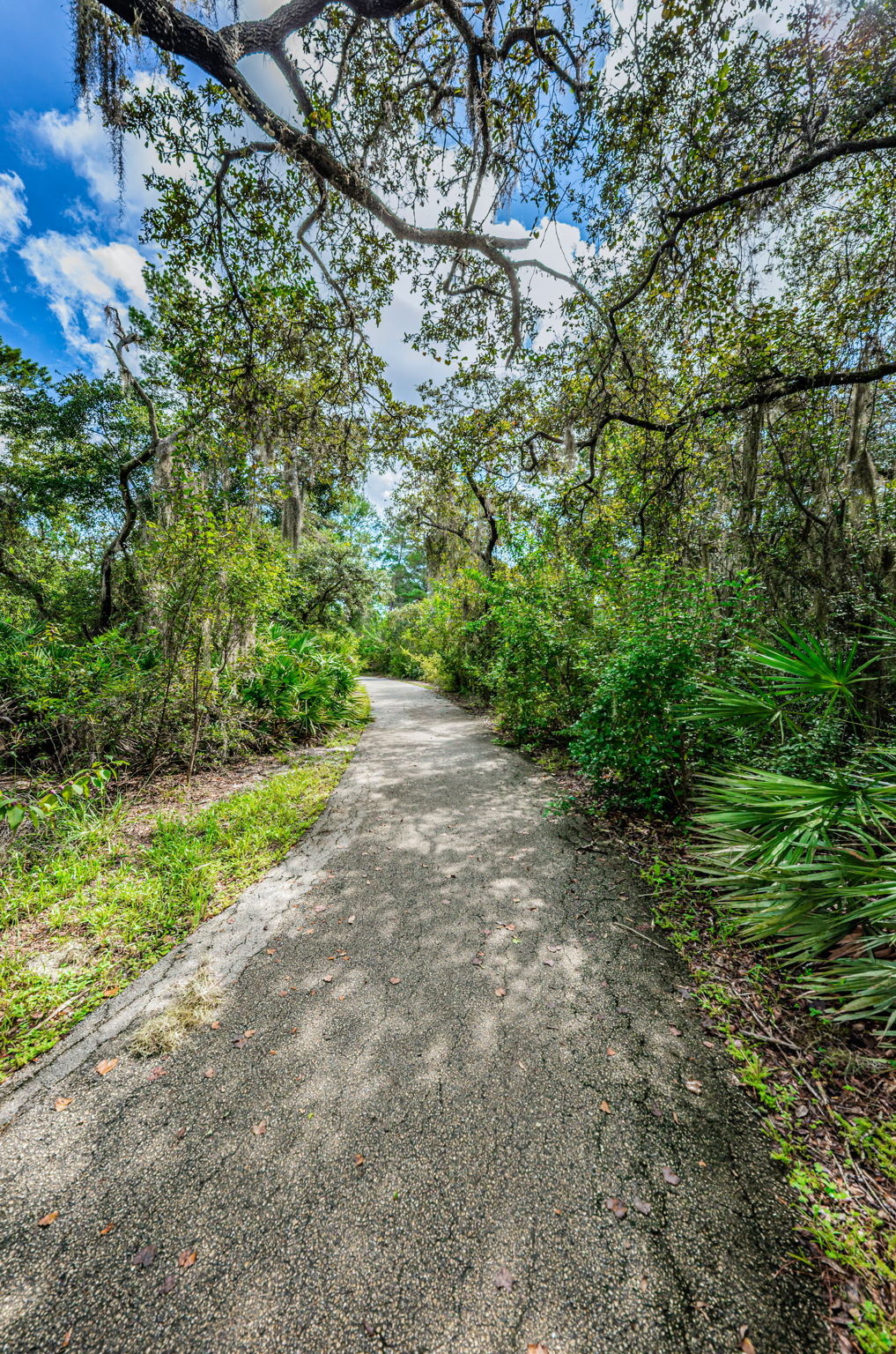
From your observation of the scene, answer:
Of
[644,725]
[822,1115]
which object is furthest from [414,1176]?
[644,725]

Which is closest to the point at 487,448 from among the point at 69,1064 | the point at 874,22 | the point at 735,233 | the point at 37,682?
the point at 735,233

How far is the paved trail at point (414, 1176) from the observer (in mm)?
1159

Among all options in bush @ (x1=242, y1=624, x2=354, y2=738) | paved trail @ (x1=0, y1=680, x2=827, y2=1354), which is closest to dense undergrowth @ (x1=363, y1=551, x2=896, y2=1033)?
paved trail @ (x1=0, y1=680, x2=827, y2=1354)

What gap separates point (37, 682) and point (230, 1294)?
16.1 ft

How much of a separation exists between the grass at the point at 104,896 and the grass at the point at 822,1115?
303cm

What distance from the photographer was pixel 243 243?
4.18 m

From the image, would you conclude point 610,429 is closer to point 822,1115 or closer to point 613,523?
point 613,523

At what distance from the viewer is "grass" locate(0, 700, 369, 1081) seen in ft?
7.02

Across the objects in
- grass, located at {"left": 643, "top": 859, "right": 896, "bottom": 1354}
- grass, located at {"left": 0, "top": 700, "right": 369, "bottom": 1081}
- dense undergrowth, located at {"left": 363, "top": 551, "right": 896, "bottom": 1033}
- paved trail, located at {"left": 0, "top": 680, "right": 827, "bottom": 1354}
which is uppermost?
dense undergrowth, located at {"left": 363, "top": 551, "right": 896, "bottom": 1033}

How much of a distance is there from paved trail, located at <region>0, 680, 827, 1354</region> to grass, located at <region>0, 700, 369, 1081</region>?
1.24ft

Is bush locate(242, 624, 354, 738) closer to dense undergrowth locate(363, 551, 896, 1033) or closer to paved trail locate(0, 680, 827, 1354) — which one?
dense undergrowth locate(363, 551, 896, 1033)

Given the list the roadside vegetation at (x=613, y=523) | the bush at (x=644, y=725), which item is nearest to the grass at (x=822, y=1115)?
the roadside vegetation at (x=613, y=523)

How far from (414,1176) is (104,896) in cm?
258

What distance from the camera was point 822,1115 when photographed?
1653mm
